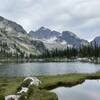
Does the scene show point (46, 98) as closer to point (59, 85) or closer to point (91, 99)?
point (91, 99)

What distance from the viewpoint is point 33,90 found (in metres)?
40.5

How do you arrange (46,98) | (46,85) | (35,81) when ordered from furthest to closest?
(46,85)
(35,81)
(46,98)

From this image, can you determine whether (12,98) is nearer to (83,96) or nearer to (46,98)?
(46,98)

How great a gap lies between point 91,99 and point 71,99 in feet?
10.0

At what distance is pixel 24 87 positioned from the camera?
44.9 m

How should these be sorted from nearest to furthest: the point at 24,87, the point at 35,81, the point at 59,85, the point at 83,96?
the point at 83,96 → the point at 24,87 → the point at 35,81 → the point at 59,85

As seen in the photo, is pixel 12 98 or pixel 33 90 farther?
pixel 33 90

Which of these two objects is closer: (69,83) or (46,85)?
(46,85)

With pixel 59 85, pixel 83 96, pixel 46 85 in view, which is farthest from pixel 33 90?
pixel 59 85

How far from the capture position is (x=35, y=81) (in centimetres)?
4972

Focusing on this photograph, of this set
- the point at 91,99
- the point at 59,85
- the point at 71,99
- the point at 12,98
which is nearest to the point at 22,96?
the point at 12,98

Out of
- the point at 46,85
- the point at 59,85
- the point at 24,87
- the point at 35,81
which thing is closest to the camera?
the point at 24,87

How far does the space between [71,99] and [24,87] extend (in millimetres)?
9540

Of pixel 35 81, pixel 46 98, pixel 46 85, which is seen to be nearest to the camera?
pixel 46 98
